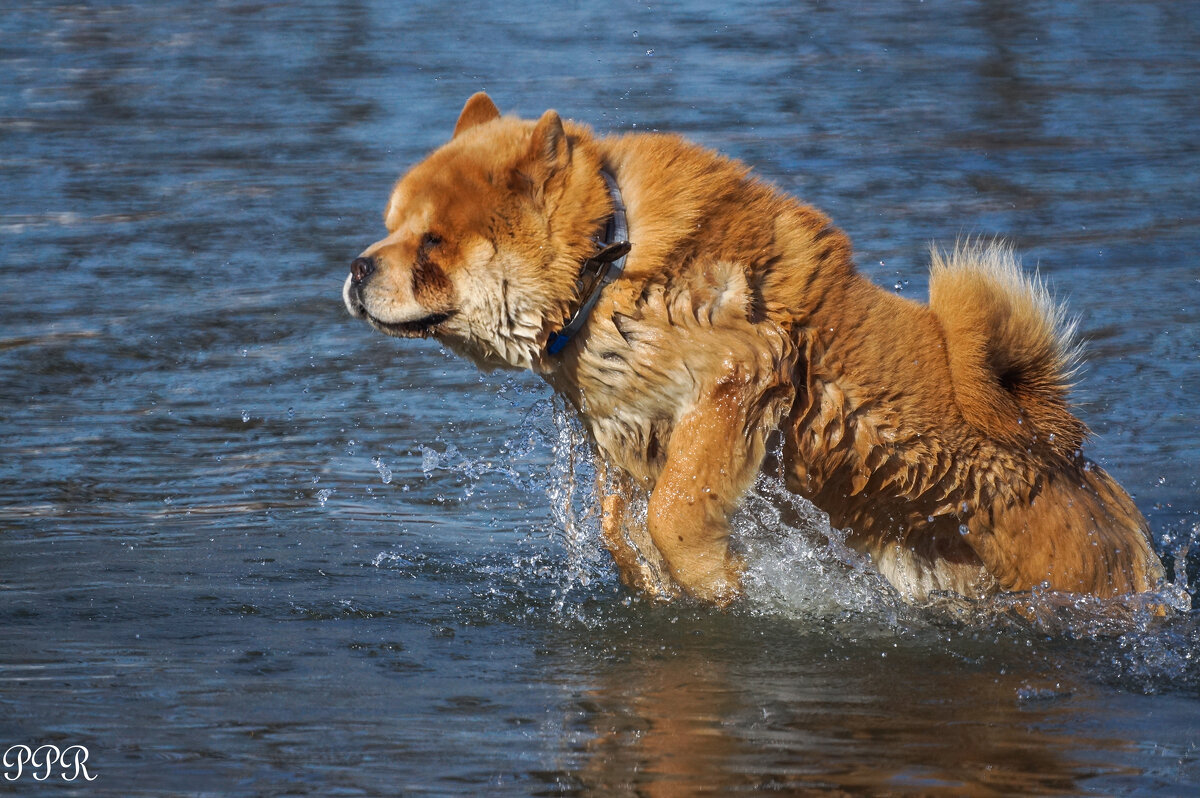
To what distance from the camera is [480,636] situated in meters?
4.51

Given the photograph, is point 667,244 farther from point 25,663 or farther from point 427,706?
point 25,663

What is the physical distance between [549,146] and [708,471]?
1086mm

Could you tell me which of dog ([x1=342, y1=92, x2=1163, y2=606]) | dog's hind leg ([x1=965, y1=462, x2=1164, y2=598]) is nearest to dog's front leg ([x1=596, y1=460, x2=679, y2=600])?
dog ([x1=342, y1=92, x2=1163, y2=606])

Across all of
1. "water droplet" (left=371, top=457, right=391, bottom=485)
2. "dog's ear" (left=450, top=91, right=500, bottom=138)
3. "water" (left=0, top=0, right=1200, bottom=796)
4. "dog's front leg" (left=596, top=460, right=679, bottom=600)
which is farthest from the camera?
"water droplet" (left=371, top=457, right=391, bottom=485)

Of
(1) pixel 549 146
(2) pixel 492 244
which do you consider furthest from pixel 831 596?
(1) pixel 549 146

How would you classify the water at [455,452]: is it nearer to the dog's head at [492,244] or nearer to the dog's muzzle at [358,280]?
the dog's head at [492,244]

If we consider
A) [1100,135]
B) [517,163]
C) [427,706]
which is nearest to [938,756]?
[427,706]

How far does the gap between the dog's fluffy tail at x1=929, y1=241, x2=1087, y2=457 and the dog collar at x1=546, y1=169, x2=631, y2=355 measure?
3.60 feet

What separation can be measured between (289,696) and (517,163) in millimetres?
1692

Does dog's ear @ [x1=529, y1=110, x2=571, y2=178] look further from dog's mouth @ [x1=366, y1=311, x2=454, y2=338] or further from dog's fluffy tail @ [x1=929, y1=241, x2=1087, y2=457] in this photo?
dog's fluffy tail @ [x1=929, y1=241, x2=1087, y2=457]

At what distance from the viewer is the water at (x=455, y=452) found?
3.67 meters

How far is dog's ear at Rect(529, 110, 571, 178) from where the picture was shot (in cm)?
444

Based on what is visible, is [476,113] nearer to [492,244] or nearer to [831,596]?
[492,244]

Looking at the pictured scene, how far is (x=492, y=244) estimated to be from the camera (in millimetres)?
4496
